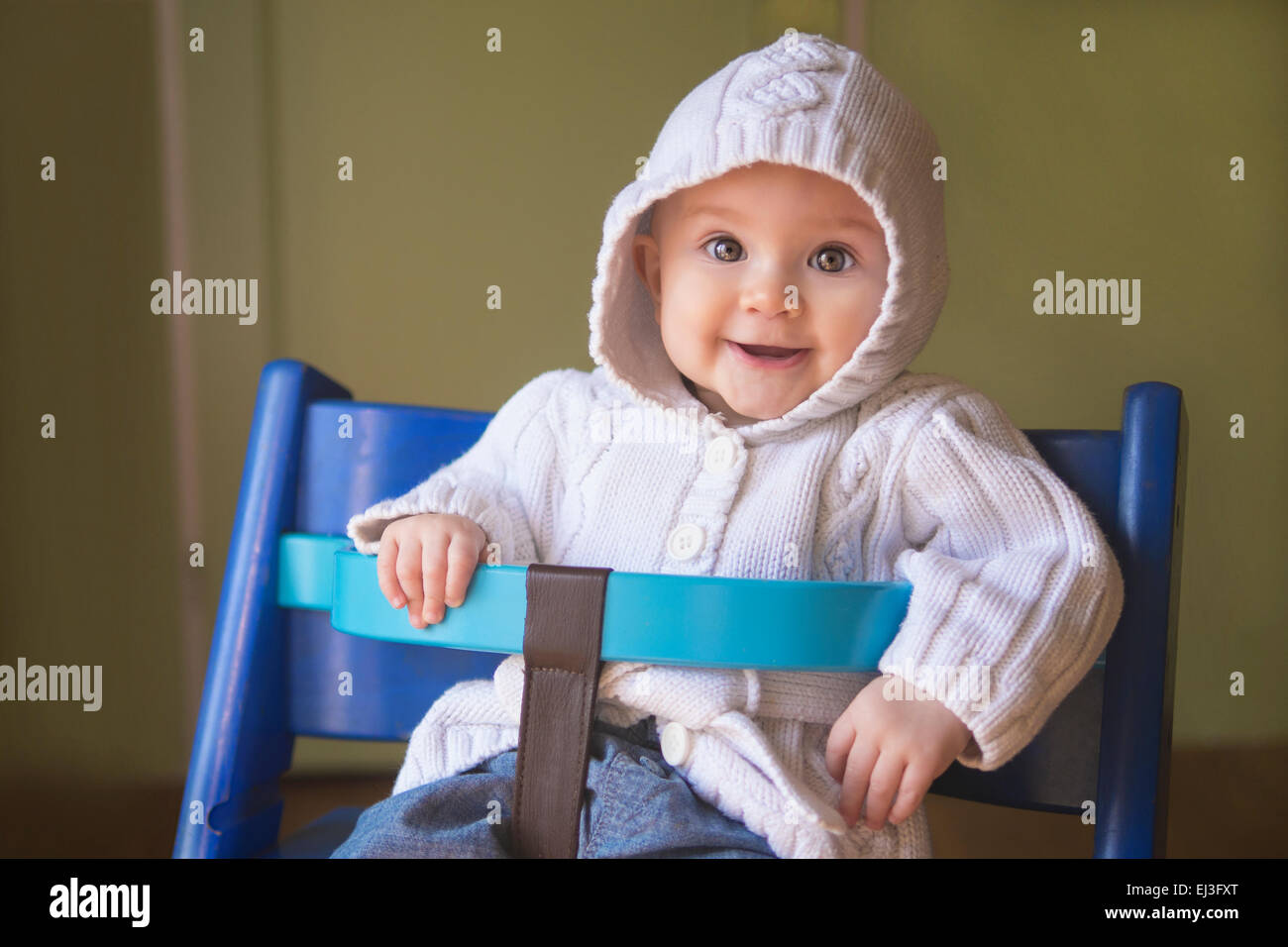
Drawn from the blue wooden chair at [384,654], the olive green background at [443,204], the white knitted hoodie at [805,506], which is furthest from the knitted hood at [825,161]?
the olive green background at [443,204]

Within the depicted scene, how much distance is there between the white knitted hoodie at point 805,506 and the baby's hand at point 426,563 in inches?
1.2

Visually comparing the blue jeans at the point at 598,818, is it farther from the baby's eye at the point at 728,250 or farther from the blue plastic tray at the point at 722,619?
the baby's eye at the point at 728,250

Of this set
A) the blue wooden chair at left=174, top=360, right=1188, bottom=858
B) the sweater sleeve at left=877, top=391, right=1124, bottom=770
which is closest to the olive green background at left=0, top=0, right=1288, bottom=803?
the blue wooden chair at left=174, top=360, right=1188, bottom=858

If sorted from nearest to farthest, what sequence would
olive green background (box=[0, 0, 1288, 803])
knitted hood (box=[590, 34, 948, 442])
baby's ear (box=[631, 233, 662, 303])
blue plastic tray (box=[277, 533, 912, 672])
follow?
blue plastic tray (box=[277, 533, 912, 672]) → knitted hood (box=[590, 34, 948, 442]) → baby's ear (box=[631, 233, 662, 303]) → olive green background (box=[0, 0, 1288, 803])

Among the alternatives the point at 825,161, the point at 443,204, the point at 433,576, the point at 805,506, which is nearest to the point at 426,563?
the point at 433,576

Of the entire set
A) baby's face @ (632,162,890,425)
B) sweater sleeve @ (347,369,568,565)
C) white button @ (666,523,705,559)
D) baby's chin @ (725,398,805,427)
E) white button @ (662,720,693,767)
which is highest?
baby's face @ (632,162,890,425)

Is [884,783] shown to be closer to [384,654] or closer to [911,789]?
[911,789]

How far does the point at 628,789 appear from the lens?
681 millimetres

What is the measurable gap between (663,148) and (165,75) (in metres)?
0.92

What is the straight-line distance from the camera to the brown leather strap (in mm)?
643

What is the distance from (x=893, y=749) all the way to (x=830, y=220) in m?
0.33

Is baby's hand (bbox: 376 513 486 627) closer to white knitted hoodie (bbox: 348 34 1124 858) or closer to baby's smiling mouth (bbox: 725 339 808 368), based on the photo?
white knitted hoodie (bbox: 348 34 1124 858)
